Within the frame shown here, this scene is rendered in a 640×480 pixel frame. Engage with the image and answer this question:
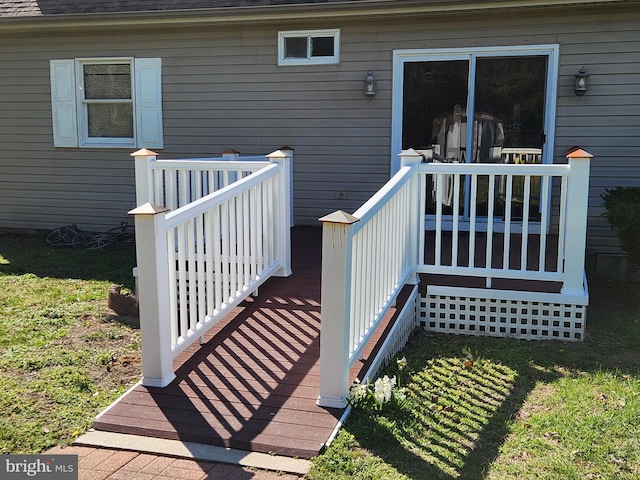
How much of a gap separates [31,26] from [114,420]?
655cm

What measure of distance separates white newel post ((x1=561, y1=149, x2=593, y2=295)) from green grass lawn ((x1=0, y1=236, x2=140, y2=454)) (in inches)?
122

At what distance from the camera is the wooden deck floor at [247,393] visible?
314 centimetres

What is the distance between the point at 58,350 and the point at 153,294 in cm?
129

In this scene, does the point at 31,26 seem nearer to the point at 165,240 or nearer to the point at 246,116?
the point at 246,116

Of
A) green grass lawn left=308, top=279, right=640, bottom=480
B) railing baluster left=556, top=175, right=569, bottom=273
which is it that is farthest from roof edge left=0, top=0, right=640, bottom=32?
green grass lawn left=308, top=279, right=640, bottom=480

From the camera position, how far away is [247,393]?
3578 mm

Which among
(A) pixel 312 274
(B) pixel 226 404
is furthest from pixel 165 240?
(A) pixel 312 274

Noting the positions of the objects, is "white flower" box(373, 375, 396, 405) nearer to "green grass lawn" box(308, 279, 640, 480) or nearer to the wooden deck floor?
"green grass lawn" box(308, 279, 640, 480)

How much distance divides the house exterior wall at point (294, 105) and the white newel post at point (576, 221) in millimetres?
2450

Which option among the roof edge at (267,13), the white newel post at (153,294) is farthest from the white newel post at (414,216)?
the roof edge at (267,13)

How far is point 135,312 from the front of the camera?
5.21m

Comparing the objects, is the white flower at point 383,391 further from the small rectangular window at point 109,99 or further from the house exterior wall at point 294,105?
the small rectangular window at point 109,99

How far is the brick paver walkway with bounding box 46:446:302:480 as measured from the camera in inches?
110

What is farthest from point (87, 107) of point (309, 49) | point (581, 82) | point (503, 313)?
point (503, 313)
